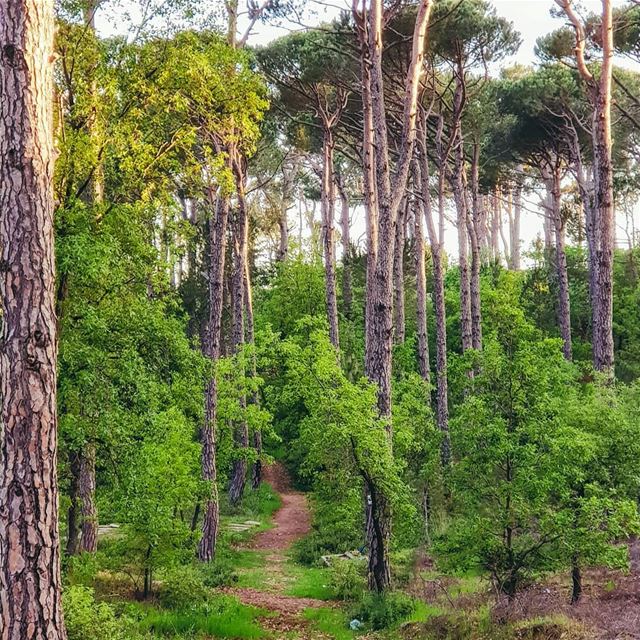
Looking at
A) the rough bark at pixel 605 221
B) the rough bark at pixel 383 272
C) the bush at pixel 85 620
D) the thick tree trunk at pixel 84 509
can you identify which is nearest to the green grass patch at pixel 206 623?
the thick tree trunk at pixel 84 509

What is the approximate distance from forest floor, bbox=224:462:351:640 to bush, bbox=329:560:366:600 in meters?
0.27

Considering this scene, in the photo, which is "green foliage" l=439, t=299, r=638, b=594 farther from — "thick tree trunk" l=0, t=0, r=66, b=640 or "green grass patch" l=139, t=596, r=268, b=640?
"thick tree trunk" l=0, t=0, r=66, b=640

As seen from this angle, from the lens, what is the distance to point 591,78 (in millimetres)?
15070

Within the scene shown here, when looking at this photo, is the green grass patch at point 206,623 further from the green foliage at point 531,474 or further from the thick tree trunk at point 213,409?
the thick tree trunk at point 213,409

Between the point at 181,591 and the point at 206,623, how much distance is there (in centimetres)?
146

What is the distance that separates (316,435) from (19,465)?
6.02 metres

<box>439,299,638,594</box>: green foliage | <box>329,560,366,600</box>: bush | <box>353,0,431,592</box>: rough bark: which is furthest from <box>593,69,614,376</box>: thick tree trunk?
<box>329,560,366,600</box>: bush

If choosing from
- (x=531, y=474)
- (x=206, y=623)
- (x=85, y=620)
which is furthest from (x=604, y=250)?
(x=85, y=620)

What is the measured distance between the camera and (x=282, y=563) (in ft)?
55.1

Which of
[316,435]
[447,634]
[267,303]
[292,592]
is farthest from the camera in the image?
[267,303]

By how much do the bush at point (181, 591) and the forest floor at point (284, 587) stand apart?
0.99 m

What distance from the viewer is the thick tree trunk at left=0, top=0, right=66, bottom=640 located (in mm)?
5500

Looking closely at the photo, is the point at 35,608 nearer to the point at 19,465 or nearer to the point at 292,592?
the point at 19,465

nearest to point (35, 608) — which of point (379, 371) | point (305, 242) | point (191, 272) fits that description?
point (379, 371)
